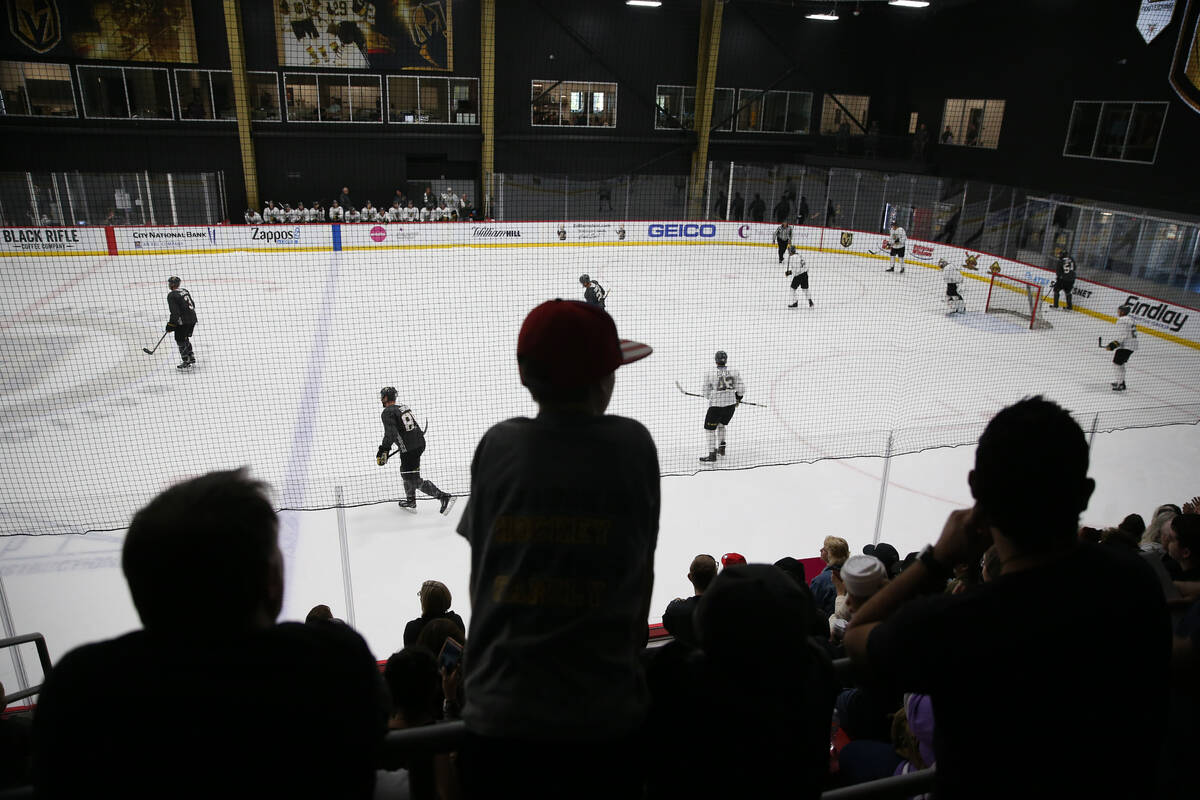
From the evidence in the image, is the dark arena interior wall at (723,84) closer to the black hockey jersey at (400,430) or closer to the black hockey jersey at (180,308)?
the black hockey jersey at (180,308)

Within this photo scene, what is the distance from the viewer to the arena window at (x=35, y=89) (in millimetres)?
19859

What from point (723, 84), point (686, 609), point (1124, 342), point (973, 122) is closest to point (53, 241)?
point (723, 84)

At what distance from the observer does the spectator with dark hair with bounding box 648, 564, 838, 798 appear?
133cm

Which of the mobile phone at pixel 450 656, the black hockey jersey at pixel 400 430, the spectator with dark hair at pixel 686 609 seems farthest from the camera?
the black hockey jersey at pixel 400 430

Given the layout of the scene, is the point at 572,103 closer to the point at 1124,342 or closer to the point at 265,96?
the point at 265,96

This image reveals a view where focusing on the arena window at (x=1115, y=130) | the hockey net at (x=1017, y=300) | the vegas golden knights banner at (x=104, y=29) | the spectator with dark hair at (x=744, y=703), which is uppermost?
the vegas golden knights banner at (x=104, y=29)

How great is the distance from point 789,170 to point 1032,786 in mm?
25778

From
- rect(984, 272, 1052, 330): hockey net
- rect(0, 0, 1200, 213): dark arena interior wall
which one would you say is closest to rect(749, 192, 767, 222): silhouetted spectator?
rect(0, 0, 1200, 213): dark arena interior wall

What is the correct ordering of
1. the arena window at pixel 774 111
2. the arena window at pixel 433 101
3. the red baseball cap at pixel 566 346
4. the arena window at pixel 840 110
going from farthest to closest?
the arena window at pixel 840 110, the arena window at pixel 774 111, the arena window at pixel 433 101, the red baseball cap at pixel 566 346

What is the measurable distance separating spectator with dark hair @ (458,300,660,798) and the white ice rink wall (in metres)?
5.56

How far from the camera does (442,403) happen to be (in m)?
10.3

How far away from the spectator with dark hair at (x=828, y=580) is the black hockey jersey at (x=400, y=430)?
150 inches

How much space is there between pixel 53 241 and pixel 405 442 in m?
15.1

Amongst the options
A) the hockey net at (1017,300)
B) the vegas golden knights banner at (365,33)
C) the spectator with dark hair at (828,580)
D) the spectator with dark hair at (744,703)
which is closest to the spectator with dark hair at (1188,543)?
the spectator with dark hair at (828,580)
